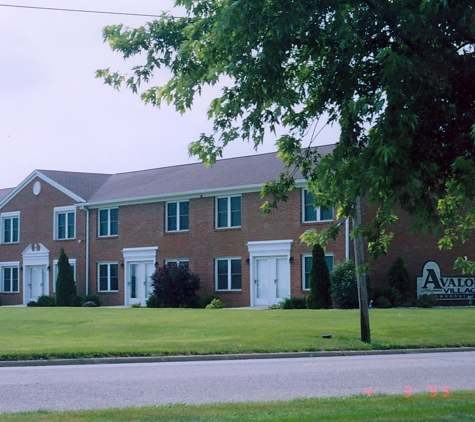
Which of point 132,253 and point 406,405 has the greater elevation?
point 132,253

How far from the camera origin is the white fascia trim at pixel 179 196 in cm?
4025

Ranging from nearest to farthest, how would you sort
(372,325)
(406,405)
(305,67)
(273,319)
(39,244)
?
(406,405) → (305,67) → (372,325) → (273,319) → (39,244)

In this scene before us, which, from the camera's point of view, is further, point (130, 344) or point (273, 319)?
point (273, 319)

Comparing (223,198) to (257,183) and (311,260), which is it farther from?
(311,260)

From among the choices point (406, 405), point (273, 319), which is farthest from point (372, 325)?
point (406, 405)

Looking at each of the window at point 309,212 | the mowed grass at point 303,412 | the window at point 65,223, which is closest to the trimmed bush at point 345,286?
the window at point 309,212

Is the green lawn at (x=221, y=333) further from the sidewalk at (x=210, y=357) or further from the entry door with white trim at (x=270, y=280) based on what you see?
the entry door with white trim at (x=270, y=280)

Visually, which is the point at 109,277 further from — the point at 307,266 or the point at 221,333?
the point at 221,333

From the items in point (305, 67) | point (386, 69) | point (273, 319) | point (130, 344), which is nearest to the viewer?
point (386, 69)

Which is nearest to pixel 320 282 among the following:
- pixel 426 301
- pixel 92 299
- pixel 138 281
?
pixel 426 301

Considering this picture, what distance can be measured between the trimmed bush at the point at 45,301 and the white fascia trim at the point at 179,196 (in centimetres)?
594

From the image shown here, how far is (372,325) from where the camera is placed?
80.9ft

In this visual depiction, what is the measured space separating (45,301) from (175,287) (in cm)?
1114

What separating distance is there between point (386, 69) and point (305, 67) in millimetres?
2255
